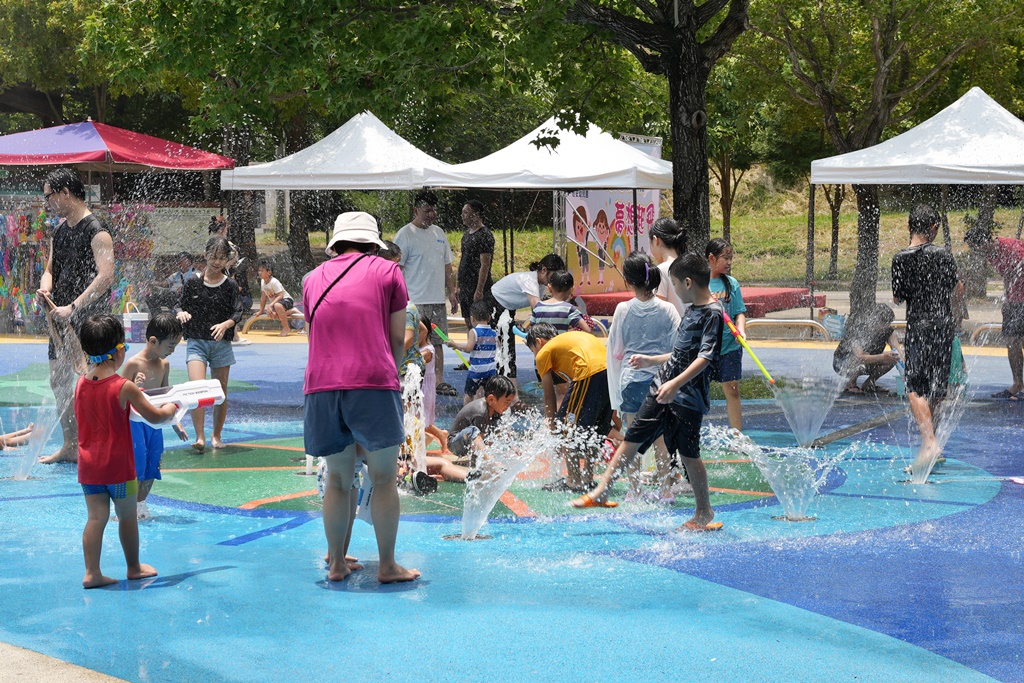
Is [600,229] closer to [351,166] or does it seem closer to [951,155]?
[351,166]

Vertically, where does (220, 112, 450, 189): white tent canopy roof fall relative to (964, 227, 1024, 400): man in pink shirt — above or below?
above

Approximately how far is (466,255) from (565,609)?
7.85m

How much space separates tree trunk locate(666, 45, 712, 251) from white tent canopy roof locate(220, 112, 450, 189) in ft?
10.3

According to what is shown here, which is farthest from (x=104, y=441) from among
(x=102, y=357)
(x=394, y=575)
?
(x=394, y=575)

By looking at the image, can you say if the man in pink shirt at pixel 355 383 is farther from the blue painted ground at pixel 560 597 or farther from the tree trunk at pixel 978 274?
the tree trunk at pixel 978 274

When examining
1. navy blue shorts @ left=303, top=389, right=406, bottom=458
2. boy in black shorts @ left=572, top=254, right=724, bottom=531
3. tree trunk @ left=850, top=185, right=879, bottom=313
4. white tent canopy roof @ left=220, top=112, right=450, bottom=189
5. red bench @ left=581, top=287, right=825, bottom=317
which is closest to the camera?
navy blue shorts @ left=303, top=389, right=406, bottom=458

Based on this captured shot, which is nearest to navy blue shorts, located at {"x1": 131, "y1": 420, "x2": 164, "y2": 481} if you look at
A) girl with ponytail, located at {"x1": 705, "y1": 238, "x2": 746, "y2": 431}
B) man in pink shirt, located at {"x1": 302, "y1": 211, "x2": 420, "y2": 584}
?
man in pink shirt, located at {"x1": 302, "y1": 211, "x2": 420, "y2": 584}

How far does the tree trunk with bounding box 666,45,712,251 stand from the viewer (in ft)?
39.5

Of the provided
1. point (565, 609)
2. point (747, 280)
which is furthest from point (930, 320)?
point (747, 280)

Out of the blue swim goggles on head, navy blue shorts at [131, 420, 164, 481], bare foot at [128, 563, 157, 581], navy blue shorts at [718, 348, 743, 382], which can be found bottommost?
bare foot at [128, 563, 157, 581]

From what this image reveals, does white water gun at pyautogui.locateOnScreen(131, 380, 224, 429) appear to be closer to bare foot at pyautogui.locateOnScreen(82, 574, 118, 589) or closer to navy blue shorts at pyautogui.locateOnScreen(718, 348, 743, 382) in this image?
bare foot at pyautogui.locateOnScreen(82, 574, 118, 589)

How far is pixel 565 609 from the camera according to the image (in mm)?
5137

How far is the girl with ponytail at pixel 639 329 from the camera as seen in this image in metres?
7.12

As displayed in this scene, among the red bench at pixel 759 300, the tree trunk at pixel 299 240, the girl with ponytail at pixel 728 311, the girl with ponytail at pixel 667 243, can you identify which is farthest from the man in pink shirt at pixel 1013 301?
the tree trunk at pixel 299 240
